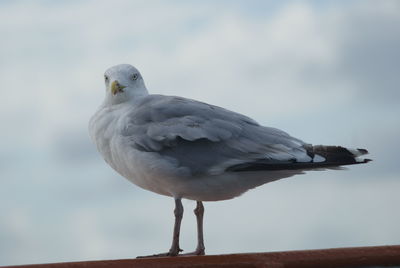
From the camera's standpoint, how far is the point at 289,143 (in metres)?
5.52

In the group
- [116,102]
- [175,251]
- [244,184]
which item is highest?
[116,102]

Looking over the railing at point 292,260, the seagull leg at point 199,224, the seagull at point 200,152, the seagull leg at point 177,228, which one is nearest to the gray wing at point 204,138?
the seagull at point 200,152

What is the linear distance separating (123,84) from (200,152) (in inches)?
42.2

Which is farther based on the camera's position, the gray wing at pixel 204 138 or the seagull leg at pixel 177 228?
the seagull leg at pixel 177 228

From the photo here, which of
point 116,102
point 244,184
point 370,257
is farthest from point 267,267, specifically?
point 116,102

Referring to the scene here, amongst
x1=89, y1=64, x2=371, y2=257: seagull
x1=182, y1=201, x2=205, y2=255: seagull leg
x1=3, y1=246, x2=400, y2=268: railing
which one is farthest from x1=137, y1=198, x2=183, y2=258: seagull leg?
x1=3, y1=246, x2=400, y2=268: railing

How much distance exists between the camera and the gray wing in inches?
213

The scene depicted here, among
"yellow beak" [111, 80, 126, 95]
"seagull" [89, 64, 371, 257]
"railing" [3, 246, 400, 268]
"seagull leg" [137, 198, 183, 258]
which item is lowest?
"railing" [3, 246, 400, 268]

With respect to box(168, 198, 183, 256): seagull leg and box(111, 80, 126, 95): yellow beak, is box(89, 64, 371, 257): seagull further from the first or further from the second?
box(111, 80, 126, 95): yellow beak

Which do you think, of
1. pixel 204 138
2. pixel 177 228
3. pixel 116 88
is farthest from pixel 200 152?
pixel 116 88

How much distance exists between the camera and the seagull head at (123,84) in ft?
20.1

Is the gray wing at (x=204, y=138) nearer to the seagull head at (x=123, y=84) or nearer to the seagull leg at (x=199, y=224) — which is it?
the seagull head at (x=123, y=84)

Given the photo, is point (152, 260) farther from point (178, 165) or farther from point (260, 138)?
point (260, 138)

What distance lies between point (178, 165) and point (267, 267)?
1.38m
